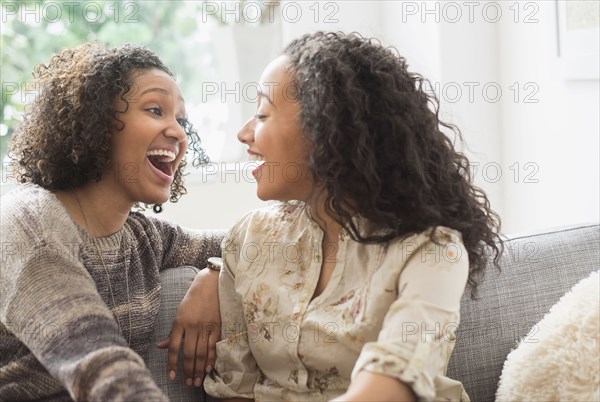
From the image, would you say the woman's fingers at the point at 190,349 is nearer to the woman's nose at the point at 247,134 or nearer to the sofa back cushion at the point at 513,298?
the woman's nose at the point at 247,134

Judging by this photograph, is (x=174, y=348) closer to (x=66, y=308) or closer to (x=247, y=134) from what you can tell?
(x=66, y=308)

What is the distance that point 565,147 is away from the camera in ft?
8.68

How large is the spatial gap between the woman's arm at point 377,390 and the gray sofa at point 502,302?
468mm

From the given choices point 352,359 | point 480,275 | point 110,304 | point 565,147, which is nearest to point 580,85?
point 565,147

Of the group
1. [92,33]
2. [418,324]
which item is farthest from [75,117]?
[92,33]

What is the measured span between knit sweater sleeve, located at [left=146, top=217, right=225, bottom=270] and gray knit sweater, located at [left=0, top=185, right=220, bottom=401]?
0.10 meters

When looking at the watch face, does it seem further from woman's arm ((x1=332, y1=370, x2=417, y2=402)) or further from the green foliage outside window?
the green foliage outside window

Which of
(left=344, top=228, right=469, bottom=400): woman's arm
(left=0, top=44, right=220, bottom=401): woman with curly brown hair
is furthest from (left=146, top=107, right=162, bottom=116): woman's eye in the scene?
(left=344, top=228, right=469, bottom=400): woman's arm

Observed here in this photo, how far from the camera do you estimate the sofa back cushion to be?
5.94ft

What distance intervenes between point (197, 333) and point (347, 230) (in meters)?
0.40

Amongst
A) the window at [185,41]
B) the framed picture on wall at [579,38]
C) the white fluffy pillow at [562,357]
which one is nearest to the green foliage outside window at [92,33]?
the window at [185,41]

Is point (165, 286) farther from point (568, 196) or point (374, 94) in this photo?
point (568, 196)

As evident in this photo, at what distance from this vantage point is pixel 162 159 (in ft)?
5.97

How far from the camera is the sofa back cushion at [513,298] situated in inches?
71.3
